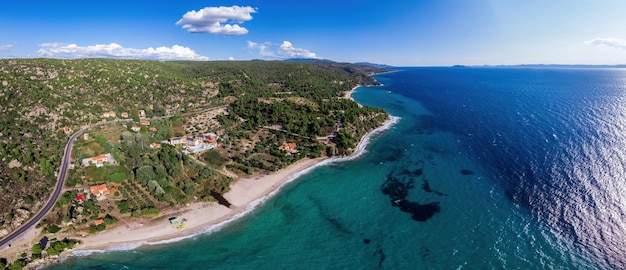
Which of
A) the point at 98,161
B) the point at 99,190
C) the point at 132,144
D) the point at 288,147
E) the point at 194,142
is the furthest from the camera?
the point at 288,147

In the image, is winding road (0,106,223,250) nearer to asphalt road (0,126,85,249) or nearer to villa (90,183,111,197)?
asphalt road (0,126,85,249)

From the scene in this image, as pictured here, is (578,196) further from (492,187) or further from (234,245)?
(234,245)

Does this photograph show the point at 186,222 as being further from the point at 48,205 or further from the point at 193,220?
the point at 48,205

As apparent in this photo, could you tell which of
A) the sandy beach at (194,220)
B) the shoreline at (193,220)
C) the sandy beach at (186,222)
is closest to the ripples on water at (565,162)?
the shoreline at (193,220)

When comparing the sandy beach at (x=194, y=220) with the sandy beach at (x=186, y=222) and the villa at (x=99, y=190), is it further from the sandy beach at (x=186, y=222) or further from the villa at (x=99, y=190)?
the villa at (x=99, y=190)

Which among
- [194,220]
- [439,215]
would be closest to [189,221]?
[194,220]

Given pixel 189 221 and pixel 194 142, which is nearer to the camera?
pixel 189 221
